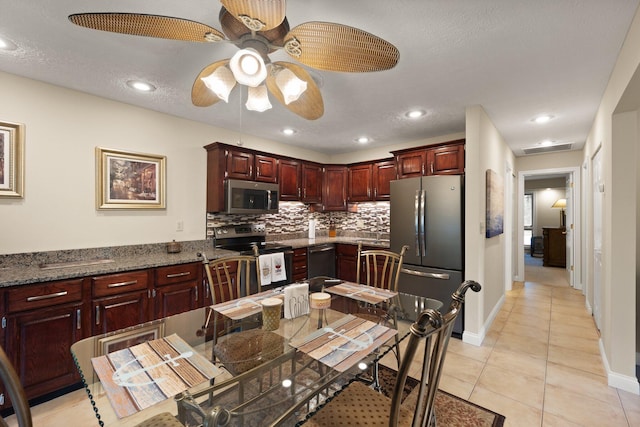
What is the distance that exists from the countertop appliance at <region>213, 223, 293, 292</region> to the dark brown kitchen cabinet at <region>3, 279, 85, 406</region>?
1.58m

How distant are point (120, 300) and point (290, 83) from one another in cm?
217

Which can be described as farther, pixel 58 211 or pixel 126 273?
pixel 58 211

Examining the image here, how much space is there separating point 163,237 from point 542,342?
4.22 metres

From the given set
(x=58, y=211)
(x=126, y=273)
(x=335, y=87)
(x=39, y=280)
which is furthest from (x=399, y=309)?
(x=58, y=211)

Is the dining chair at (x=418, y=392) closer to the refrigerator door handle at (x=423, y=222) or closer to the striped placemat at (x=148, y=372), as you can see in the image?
the striped placemat at (x=148, y=372)

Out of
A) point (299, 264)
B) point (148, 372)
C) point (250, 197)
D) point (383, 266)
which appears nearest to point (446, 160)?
point (383, 266)

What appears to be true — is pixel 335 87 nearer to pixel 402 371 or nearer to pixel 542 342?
pixel 402 371

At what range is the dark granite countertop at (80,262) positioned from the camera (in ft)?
6.46

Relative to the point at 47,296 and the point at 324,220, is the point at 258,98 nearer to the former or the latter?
the point at 47,296

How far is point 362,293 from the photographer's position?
2.05 m

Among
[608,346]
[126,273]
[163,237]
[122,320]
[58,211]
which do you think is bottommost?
[608,346]

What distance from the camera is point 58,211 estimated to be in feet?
8.04

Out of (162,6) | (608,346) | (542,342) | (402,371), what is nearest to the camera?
(402,371)

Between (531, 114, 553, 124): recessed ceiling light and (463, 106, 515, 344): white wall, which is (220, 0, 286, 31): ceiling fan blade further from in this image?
(531, 114, 553, 124): recessed ceiling light
